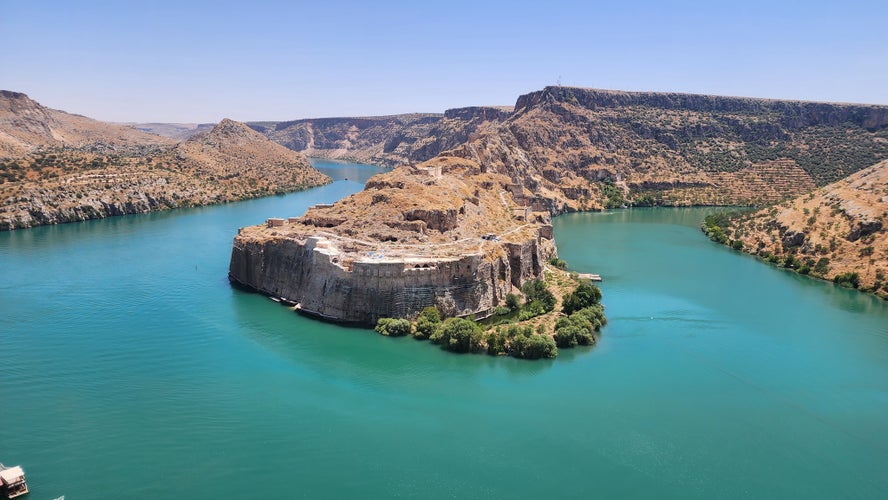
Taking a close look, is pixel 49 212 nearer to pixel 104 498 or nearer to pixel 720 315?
Result: pixel 104 498

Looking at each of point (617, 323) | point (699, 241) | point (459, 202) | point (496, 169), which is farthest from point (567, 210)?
point (617, 323)

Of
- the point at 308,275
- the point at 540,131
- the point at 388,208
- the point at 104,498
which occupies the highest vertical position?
the point at 540,131

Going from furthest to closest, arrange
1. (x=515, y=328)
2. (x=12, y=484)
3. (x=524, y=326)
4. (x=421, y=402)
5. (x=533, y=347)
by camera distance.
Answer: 1. (x=524, y=326)
2. (x=515, y=328)
3. (x=533, y=347)
4. (x=421, y=402)
5. (x=12, y=484)

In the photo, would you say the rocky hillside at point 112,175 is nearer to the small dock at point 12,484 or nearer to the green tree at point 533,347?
the small dock at point 12,484

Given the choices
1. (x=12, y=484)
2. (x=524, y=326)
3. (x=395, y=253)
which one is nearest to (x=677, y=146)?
(x=524, y=326)

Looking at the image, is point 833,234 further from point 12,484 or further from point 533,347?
point 12,484

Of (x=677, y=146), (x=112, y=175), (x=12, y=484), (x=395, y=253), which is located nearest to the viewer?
(x=12, y=484)
